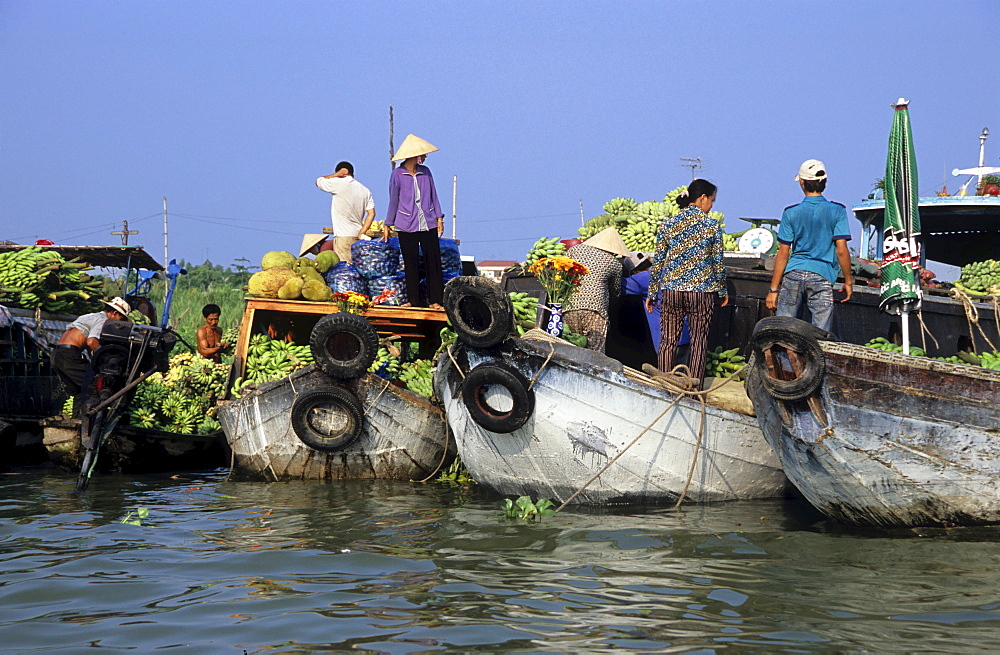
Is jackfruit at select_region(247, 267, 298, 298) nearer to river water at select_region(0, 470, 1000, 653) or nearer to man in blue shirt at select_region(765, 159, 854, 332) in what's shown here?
river water at select_region(0, 470, 1000, 653)

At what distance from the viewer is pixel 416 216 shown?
→ 28.1 feet

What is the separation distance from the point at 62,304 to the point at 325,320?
6244 millimetres

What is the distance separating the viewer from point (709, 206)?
23.5 ft

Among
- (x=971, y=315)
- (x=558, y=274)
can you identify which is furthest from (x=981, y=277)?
(x=558, y=274)

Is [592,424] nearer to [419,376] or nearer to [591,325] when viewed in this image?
[591,325]

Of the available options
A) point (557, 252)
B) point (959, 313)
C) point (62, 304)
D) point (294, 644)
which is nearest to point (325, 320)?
point (557, 252)

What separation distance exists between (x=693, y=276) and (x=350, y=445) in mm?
3296

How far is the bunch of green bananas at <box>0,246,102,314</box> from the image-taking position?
11.7 metres

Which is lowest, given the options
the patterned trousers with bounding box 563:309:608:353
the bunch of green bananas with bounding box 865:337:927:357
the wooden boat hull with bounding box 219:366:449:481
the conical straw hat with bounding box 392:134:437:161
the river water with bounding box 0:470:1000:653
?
the river water with bounding box 0:470:1000:653

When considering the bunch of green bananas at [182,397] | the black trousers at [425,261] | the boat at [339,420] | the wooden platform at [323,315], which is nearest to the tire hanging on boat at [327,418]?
the boat at [339,420]

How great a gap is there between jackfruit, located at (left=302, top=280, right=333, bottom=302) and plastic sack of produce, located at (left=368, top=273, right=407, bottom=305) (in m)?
0.43

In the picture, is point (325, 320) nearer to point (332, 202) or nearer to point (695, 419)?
point (332, 202)

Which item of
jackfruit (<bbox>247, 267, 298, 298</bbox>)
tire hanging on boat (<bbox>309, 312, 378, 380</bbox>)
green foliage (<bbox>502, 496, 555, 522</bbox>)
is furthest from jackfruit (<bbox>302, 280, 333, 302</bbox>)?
green foliage (<bbox>502, 496, 555, 522</bbox>)

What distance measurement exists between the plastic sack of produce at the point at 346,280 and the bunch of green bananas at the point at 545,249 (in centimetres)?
191
